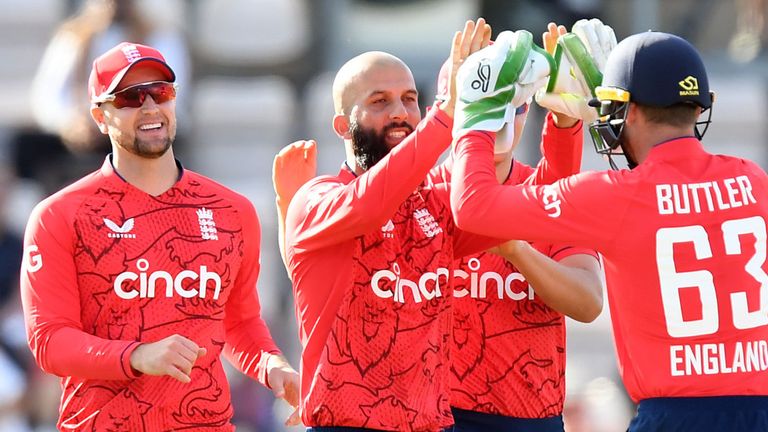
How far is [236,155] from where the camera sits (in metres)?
9.98

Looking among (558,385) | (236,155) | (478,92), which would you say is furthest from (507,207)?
(236,155)

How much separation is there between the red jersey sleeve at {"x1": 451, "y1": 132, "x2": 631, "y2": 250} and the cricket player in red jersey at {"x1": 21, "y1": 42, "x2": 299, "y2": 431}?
897 millimetres

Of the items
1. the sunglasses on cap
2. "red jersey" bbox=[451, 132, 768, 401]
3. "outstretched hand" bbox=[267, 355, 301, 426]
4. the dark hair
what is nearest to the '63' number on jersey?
"red jersey" bbox=[451, 132, 768, 401]

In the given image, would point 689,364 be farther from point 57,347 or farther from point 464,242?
point 57,347

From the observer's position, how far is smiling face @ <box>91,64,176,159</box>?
4.55m

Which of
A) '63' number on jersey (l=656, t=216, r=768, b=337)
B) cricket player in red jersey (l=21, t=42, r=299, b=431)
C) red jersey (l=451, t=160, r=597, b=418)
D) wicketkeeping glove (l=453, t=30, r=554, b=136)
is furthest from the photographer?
red jersey (l=451, t=160, r=597, b=418)

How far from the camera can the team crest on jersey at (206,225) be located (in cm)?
456

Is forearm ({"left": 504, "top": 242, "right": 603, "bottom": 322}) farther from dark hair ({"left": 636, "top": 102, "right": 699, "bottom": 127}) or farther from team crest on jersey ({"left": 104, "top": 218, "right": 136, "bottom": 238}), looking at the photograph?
team crest on jersey ({"left": 104, "top": 218, "right": 136, "bottom": 238})

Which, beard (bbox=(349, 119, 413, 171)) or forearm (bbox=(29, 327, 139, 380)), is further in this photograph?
beard (bbox=(349, 119, 413, 171))

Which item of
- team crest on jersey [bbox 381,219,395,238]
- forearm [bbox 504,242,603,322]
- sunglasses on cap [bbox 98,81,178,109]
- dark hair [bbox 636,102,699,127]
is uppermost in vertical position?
sunglasses on cap [bbox 98,81,178,109]

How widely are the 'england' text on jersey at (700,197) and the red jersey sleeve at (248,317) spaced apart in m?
1.39

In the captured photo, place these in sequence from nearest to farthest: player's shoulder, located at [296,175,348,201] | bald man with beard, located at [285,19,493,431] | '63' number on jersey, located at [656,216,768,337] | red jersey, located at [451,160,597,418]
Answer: '63' number on jersey, located at [656,216,768,337] → bald man with beard, located at [285,19,493,431] → player's shoulder, located at [296,175,348,201] → red jersey, located at [451,160,597,418]

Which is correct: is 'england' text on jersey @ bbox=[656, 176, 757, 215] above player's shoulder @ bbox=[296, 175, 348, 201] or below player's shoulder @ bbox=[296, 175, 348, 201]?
below

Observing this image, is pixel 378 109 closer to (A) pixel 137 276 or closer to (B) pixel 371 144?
(B) pixel 371 144
